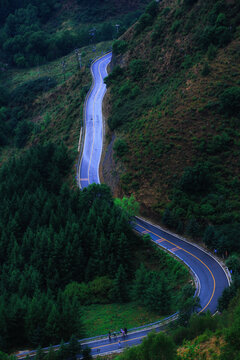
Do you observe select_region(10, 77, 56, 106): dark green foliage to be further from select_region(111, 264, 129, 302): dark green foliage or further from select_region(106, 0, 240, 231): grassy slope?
select_region(111, 264, 129, 302): dark green foliage


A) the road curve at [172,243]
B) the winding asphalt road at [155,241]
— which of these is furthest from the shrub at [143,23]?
the road curve at [172,243]

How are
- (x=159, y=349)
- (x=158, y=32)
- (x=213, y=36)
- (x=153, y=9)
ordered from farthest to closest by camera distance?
1. (x=153, y=9)
2. (x=158, y=32)
3. (x=213, y=36)
4. (x=159, y=349)

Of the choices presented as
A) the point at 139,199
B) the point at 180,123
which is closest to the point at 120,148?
the point at 180,123

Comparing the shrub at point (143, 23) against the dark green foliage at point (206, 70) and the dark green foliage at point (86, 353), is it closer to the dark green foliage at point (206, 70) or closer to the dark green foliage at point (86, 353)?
the dark green foliage at point (206, 70)

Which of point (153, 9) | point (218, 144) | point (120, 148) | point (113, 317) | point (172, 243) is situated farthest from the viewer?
point (153, 9)

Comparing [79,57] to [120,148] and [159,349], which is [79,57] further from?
[159,349]

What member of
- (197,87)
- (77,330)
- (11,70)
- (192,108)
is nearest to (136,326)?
(77,330)
